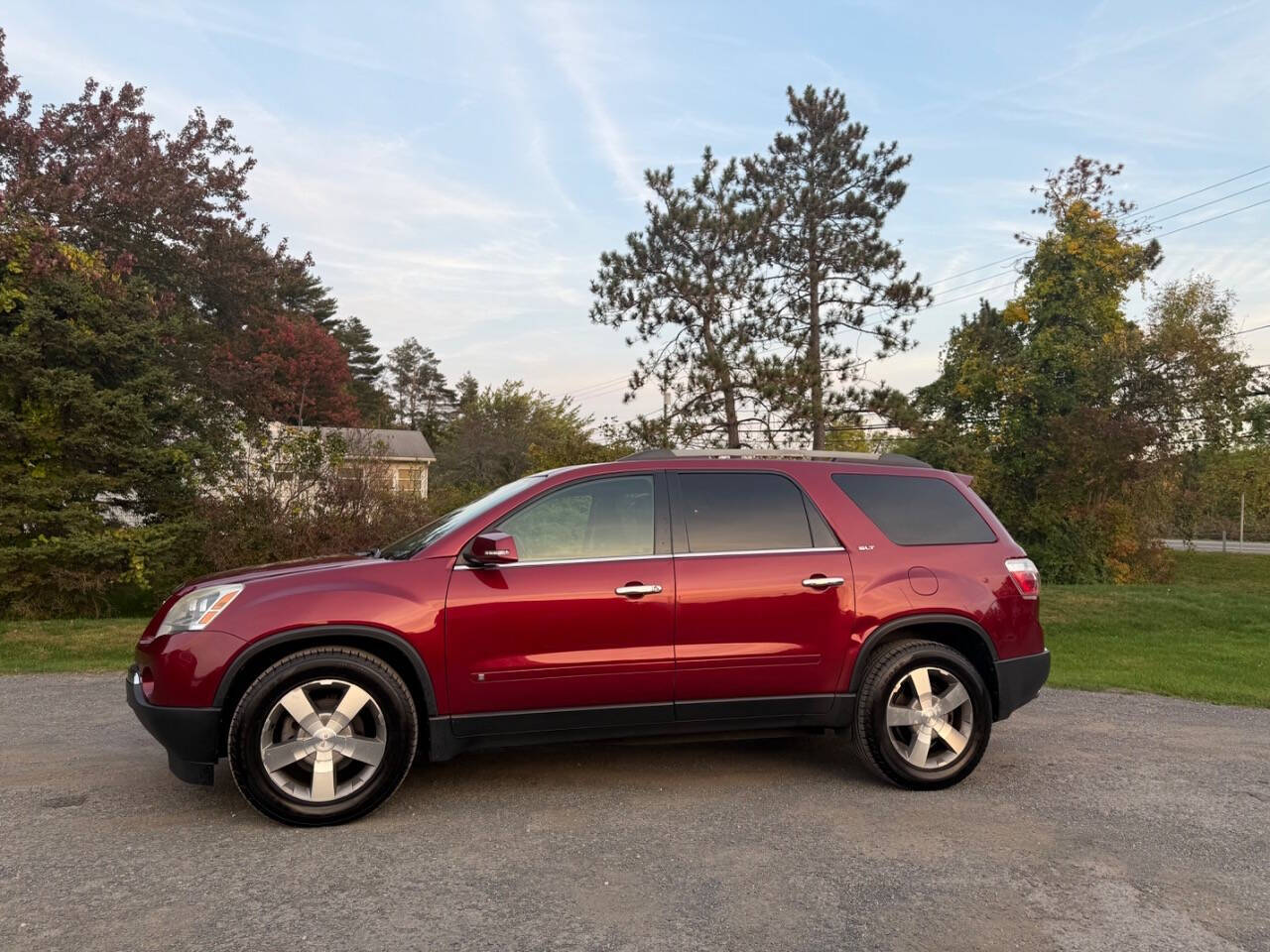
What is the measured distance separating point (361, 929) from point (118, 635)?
9.01 m

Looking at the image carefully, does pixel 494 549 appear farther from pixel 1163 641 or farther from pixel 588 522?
pixel 1163 641

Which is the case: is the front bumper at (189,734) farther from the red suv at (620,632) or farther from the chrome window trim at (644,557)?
the chrome window trim at (644,557)

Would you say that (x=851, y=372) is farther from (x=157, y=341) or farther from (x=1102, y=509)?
(x=157, y=341)

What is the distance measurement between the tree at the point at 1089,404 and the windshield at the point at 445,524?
2021 centimetres

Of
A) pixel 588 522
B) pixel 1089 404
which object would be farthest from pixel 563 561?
pixel 1089 404

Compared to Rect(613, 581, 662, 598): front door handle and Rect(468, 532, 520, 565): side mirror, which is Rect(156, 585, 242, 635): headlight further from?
Rect(613, 581, 662, 598): front door handle

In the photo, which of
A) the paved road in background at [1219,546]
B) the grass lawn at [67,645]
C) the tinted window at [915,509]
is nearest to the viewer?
the tinted window at [915,509]

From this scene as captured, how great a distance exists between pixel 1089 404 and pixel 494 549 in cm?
2637

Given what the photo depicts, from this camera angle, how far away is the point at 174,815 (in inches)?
172

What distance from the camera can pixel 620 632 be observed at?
181 inches

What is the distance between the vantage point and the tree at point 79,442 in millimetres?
12422

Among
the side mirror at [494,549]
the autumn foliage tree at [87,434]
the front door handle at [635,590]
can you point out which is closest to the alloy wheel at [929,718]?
the front door handle at [635,590]

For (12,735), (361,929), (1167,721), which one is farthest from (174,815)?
(1167,721)

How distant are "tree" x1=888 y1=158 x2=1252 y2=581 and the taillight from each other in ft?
63.0
